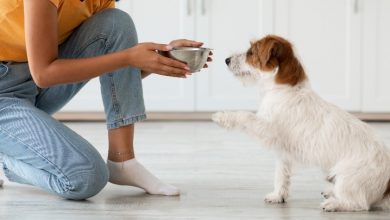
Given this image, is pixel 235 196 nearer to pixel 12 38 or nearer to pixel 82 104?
pixel 12 38

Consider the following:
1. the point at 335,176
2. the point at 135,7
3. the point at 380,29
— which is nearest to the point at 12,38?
the point at 335,176

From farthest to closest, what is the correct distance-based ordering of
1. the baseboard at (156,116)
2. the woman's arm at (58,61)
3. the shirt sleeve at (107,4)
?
the baseboard at (156,116) → the shirt sleeve at (107,4) → the woman's arm at (58,61)

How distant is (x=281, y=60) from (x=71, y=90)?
0.72 meters

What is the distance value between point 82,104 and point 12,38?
7.55ft

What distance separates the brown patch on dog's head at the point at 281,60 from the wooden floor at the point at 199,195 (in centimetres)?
38

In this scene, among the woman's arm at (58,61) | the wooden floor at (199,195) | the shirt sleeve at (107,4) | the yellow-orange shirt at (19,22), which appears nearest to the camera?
the woman's arm at (58,61)

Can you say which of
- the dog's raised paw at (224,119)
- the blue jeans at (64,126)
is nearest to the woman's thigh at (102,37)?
the blue jeans at (64,126)

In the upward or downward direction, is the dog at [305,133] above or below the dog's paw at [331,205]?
above

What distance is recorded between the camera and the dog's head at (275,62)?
2121 mm

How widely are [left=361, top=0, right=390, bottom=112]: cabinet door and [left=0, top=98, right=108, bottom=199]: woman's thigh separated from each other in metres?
2.54

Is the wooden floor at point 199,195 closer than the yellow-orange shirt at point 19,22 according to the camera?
Yes

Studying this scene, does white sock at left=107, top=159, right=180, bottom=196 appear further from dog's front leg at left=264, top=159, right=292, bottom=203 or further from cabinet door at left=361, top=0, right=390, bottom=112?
cabinet door at left=361, top=0, right=390, bottom=112

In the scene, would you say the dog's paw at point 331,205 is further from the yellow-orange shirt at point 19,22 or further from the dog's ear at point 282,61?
the yellow-orange shirt at point 19,22

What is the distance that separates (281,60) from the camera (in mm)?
2129
